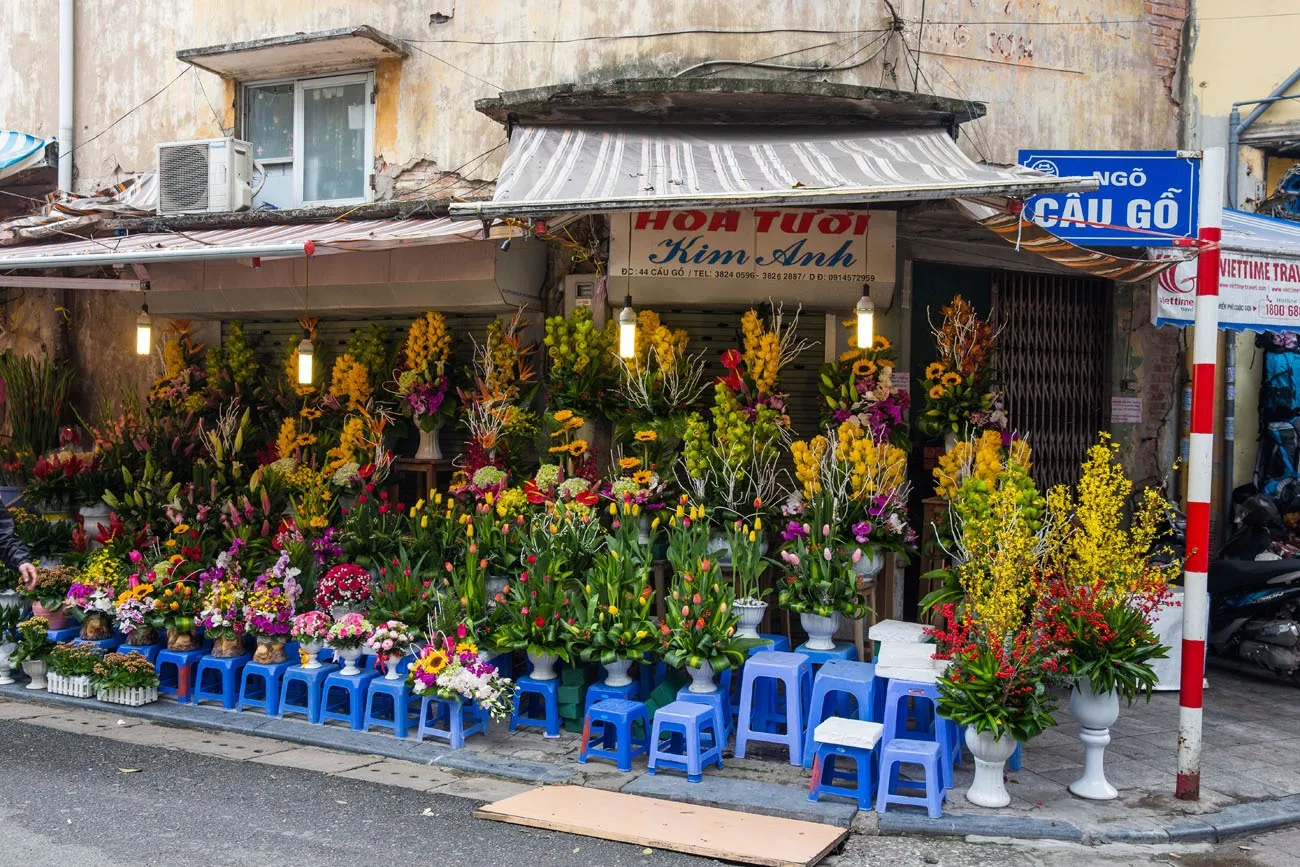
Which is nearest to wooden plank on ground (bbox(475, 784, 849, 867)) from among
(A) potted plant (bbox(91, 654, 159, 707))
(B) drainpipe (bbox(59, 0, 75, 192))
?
(A) potted plant (bbox(91, 654, 159, 707))

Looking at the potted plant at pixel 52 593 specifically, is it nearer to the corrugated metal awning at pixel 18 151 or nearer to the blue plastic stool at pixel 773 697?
the corrugated metal awning at pixel 18 151

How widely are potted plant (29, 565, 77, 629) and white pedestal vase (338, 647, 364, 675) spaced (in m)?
2.50

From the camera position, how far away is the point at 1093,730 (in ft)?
20.1

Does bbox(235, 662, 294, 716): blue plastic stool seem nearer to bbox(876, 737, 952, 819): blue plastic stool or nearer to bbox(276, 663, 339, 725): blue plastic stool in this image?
bbox(276, 663, 339, 725): blue plastic stool

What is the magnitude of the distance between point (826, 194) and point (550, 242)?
3729 millimetres

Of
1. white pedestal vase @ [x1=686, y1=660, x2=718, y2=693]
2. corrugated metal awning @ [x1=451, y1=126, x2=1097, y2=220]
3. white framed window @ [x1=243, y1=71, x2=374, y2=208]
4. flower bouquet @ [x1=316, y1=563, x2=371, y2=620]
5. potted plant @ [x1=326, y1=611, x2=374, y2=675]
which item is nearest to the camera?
corrugated metal awning @ [x1=451, y1=126, x2=1097, y2=220]

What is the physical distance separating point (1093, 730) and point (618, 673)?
272 cm

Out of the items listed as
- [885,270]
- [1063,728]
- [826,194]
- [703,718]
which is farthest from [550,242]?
[1063,728]

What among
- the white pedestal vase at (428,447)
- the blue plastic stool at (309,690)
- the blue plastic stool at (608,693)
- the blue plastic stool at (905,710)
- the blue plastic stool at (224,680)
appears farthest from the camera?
the white pedestal vase at (428,447)

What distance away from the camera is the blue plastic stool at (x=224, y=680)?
305 inches

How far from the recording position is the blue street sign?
7.91 meters

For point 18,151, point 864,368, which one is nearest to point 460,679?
point 864,368

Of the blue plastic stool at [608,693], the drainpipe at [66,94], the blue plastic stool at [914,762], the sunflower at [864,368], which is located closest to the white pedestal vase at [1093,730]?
the blue plastic stool at [914,762]

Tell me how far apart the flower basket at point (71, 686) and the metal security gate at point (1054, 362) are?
24.9ft
